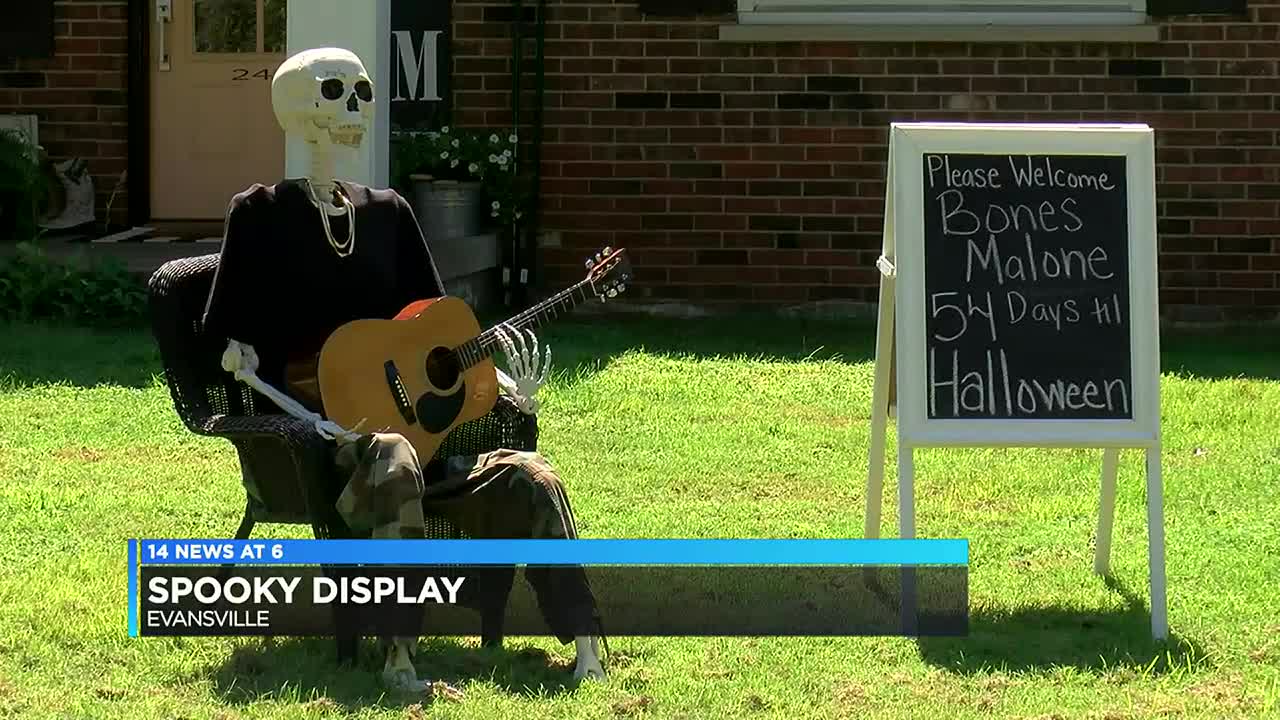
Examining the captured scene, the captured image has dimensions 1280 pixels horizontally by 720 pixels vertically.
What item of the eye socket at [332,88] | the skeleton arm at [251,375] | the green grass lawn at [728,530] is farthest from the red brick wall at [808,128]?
the skeleton arm at [251,375]

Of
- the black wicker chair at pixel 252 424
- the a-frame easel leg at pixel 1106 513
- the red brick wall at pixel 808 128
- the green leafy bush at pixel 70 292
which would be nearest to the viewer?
the black wicker chair at pixel 252 424

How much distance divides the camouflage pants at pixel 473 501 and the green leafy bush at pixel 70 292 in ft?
19.4

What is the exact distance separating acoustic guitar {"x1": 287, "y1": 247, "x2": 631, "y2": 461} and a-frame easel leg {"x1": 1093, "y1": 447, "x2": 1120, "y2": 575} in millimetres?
1602

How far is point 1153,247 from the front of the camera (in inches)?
221

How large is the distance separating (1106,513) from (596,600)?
1497 mm

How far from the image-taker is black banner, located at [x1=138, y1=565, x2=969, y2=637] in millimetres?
4883

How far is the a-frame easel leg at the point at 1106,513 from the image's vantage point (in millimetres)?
5938

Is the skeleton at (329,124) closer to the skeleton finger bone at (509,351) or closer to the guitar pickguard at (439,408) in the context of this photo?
the skeleton finger bone at (509,351)

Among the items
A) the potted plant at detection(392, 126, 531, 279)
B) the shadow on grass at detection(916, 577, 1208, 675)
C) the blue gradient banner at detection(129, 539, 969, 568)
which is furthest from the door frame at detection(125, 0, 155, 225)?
the shadow on grass at detection(916, 577, 1208, 675)

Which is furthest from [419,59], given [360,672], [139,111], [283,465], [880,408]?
[360,672]

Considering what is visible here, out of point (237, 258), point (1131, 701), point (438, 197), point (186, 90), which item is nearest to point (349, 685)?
point (237, 258)

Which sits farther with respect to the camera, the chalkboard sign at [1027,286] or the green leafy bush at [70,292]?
the green leafy bush at [70,292]

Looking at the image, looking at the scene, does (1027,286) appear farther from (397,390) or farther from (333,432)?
(333,432)

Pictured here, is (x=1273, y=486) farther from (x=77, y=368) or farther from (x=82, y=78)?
(x=82, y=78)
